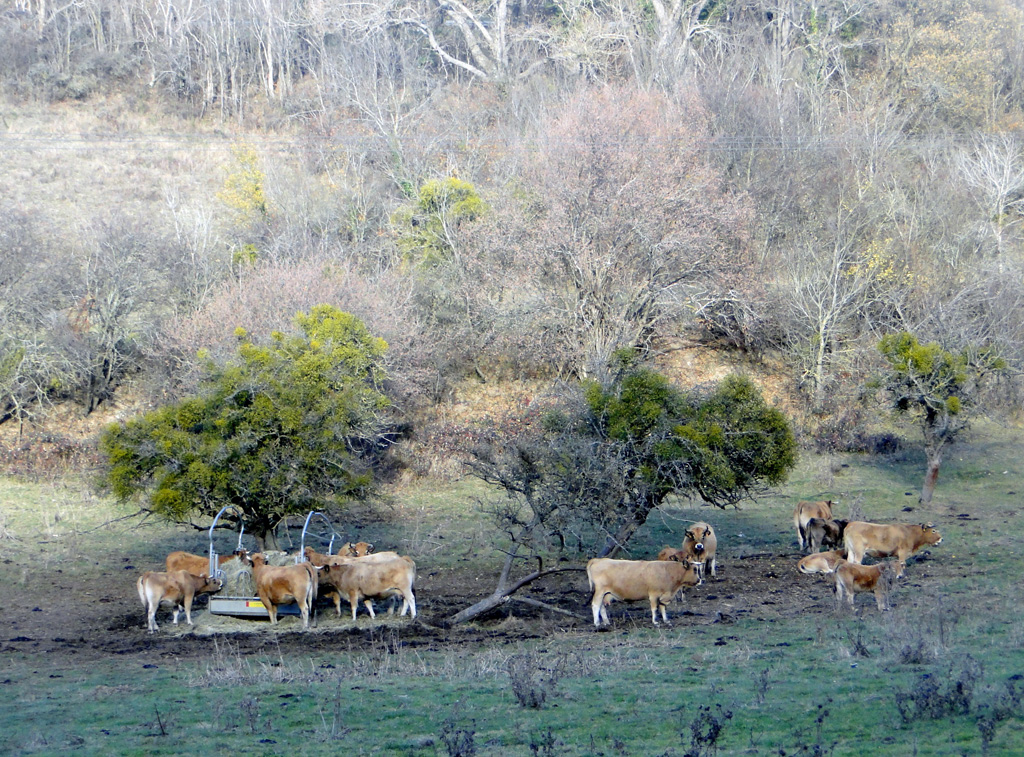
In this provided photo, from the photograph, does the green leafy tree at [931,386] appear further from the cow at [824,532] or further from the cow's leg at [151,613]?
the cow's leg at [151,613]

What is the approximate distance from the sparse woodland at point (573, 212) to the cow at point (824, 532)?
24.1 ft

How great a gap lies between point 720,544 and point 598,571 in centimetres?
797

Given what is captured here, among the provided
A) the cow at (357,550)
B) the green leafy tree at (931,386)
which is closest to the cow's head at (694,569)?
the cow at (357,550)

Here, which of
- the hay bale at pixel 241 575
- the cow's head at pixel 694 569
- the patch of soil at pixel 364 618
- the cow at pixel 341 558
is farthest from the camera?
the cow at pixel 341 558

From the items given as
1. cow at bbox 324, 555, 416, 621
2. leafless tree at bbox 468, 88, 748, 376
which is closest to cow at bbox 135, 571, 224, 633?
cow at bbox 324, 555, 416, 621

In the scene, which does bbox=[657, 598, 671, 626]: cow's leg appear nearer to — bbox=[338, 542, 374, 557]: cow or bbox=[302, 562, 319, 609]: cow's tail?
bbox=[302, 562, 319, 609]: cow's tail

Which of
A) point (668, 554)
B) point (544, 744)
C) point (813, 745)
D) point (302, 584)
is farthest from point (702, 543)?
point (544, 744)

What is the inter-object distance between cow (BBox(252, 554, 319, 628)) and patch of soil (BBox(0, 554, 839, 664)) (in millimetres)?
403

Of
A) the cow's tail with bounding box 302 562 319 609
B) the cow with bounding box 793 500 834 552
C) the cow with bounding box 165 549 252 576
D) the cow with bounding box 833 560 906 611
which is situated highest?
the cow with bounding box 833 560 906 611

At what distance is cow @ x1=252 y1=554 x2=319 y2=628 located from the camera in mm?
17297

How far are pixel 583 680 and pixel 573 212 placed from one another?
89.2ft

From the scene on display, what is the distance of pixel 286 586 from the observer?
17328 mm

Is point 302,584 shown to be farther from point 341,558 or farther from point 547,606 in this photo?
point 547,606

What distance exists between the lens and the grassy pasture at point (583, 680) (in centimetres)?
966
